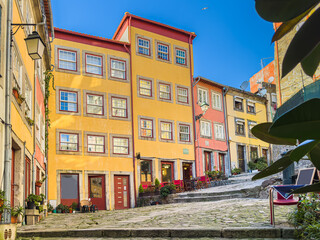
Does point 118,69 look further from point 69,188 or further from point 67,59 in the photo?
point 69,188

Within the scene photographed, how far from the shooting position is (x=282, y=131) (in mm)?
884

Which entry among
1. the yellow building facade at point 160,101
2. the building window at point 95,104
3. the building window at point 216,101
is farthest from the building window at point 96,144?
the building window at point 216,101

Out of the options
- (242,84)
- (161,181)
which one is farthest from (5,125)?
(242,84)

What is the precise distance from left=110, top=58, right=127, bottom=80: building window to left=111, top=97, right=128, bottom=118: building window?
1.31 metres

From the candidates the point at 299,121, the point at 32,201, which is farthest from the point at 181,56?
the point at 299,121

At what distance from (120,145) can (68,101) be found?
11.8ft

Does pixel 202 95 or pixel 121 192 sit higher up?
pixel 202 95

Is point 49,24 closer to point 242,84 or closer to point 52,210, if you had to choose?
point 52,210

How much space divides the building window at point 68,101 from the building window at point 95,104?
73 cm

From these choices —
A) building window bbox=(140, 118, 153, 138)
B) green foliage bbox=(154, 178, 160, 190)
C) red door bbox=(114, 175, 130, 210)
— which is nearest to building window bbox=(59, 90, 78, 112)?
building window bbox=(140, 118, 153, 138)

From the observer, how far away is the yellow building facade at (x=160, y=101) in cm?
2267

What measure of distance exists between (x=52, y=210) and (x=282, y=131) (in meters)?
18.9

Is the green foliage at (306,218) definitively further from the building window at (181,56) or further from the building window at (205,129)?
the building window at (181,56)

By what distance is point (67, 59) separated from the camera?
2114 cm
